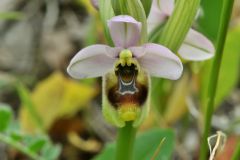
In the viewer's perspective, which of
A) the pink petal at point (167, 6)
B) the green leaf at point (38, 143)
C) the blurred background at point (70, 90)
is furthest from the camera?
the blurred background at point (70, 90)

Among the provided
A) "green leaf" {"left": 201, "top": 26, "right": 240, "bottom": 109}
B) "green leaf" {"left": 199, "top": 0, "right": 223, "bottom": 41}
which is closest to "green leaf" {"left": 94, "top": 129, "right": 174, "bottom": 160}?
"green leaf" {"left": 201, "top": 26, "right": 240, "bottom": 109}

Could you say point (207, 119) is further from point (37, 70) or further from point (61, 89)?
point (37, 70)

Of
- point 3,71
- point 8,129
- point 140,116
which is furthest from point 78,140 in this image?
point 140,116

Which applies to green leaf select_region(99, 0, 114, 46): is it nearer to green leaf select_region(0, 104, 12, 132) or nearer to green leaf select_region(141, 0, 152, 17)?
green leaf select_region(141, 0, 152, 17)

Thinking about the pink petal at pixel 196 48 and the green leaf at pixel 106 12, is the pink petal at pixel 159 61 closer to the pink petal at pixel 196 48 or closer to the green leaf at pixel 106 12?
the green leaf at pixel 106 12

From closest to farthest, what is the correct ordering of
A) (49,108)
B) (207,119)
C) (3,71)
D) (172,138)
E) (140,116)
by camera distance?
(140,116) < (207,119) < (172,138) < (49,108) < (3,71)

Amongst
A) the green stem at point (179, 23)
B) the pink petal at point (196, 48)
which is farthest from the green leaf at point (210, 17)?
the green stem at point (179, 23)
